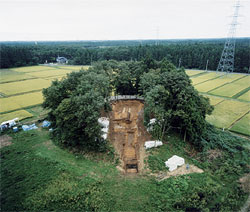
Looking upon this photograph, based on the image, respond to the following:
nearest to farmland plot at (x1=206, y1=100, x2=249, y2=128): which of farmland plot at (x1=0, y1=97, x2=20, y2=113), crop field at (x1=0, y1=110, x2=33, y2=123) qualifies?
crop field at (x1=0, y1=110, x2=33, y2=123)

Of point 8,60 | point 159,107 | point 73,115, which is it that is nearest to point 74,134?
point 73,115

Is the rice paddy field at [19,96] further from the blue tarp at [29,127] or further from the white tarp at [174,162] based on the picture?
the white tarp at [174,162]

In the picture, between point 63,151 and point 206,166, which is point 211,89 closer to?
point 206,166

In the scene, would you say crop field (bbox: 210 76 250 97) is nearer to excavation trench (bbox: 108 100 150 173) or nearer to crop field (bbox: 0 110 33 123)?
excavation trench (bbox: 108 100 150 173)

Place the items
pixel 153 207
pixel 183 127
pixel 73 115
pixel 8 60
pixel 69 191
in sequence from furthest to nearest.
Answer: pixel 8 60 → pixel 183 127 → pixel 73 115 → pixel 69 191 → pixel 153 207

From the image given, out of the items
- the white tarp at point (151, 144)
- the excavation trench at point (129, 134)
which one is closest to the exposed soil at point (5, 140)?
the excavation trench at point (129, 134)

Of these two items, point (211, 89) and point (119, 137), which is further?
point (211, 89)
